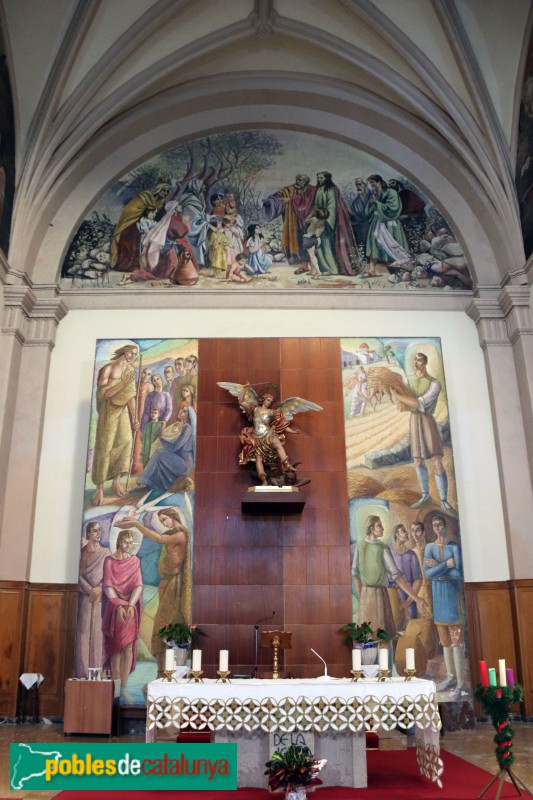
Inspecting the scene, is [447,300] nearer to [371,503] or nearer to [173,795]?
[371,503]

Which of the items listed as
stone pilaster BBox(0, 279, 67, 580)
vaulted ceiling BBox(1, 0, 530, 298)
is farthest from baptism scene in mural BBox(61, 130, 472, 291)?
stone pilaster BBox(0, 279, 67, 580)

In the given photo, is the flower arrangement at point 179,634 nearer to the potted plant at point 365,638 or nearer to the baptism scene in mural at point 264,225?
the potted plant at point 365,638

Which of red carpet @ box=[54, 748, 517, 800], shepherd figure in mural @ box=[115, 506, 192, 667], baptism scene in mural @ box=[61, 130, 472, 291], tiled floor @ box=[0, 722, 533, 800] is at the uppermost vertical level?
baptism scene in mural @ box=[61, 130, 472, 291]

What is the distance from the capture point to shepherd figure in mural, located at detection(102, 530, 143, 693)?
10.6 metres

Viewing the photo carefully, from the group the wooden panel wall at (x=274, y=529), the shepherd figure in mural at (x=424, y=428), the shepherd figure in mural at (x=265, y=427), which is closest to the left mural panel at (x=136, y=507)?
the wooden panel wall at (x=274, y=529)

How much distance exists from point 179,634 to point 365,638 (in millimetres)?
2682

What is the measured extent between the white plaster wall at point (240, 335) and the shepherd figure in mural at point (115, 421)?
2.63 feet

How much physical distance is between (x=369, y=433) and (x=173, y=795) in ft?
22.6

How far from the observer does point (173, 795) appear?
20.4ft

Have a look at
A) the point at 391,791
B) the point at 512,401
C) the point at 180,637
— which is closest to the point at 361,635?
the point at 180,637

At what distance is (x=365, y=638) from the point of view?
10477 mm

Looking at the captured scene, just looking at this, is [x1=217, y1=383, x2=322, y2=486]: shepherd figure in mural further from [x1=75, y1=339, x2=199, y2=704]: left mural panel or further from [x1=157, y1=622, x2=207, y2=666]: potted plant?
[x1=157, y1=622, x2=207, y2=666]: potted plant

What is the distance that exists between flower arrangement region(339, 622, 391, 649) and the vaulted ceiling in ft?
20.8

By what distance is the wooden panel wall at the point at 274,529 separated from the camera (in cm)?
1070
